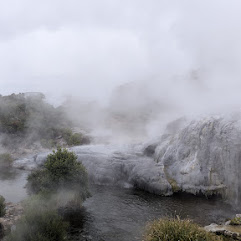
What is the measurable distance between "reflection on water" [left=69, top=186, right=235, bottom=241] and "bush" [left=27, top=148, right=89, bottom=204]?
2.15 m

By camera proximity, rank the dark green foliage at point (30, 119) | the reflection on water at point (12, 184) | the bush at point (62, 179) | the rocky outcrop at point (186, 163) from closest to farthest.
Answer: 1. the bush at point (62, 179)
2. the reflection on water at point (12, 184)
3. the rocky outcrop at point (186, 163)
4. the dark green foliage at point (30, 119)

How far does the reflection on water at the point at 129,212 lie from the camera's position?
20.7 m

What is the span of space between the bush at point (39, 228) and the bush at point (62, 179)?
18.0 ft

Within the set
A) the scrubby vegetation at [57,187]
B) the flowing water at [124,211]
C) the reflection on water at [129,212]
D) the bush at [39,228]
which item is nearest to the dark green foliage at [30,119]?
the flowing water at [124,211]

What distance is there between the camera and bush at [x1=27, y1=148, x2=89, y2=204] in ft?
80.0

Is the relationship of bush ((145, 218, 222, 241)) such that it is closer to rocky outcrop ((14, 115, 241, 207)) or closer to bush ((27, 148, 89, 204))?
bush ((27, 148, 89, 204))

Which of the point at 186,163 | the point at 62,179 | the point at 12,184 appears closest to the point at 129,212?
the point at 62,179

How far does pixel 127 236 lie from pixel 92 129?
151ft

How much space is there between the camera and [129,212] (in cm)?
2464

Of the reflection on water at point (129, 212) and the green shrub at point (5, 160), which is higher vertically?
the green shrub at point (5, 160)

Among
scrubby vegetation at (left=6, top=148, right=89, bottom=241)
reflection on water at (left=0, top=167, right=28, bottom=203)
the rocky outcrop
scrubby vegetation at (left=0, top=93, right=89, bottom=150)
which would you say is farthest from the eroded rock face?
→ scrubby vegetation at (left=0, top=93, right=89, bottom=150)

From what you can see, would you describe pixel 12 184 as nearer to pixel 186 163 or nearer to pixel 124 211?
pixel 124 211

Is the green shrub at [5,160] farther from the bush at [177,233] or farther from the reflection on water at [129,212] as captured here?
the bush at [177,233]

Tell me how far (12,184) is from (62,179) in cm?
1198
